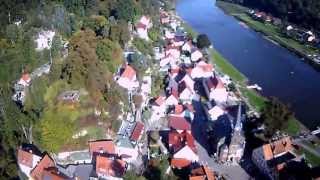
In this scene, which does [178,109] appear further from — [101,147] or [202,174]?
[202,174]

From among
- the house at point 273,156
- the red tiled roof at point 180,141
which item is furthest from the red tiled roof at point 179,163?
the house at point 273,156

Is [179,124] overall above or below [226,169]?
above

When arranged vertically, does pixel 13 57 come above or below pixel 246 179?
above

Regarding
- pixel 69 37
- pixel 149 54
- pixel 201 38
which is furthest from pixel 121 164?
pixel 201 38

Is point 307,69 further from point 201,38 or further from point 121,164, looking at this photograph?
point 121,164

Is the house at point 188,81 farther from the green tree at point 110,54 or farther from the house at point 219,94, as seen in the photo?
the green tree at point 110,54

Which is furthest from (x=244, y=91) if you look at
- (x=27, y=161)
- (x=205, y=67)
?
(x=27, y=161)
